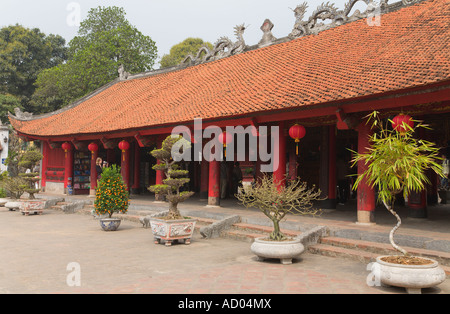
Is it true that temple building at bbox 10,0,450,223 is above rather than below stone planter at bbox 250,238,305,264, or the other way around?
above

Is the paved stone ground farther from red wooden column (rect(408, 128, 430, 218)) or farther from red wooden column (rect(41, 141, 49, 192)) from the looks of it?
red wooden column (rect(41, 141, 49, 192))

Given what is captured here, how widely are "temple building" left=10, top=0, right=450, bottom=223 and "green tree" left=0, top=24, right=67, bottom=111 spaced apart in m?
18.9

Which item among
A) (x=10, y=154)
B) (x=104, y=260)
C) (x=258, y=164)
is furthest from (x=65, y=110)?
(x=104, y=260)

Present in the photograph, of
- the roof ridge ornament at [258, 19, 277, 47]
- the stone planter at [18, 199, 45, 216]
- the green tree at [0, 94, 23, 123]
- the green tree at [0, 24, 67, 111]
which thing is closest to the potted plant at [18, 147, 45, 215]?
the stone planter at [18, 199, 45, 216]

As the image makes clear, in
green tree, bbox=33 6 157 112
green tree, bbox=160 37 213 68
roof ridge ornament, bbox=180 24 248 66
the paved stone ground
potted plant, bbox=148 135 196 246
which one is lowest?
the paved stone ground

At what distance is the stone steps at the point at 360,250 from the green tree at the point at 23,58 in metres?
33.9

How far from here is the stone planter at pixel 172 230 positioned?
310 inches

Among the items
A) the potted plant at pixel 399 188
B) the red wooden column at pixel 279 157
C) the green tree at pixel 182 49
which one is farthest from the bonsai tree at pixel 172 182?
the green tree at pixel 182 49

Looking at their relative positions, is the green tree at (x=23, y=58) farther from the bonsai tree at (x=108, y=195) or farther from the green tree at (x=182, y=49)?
→ the bonsai tree at (x=108, y=195)

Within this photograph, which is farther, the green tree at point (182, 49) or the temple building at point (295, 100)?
the green tree at point (182, 49)

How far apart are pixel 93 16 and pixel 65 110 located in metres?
17.5

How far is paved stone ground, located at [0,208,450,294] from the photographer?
4848 millimetres

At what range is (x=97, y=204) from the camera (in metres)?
9.92

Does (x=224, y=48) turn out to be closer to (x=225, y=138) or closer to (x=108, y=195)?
(x=225, y=138)
